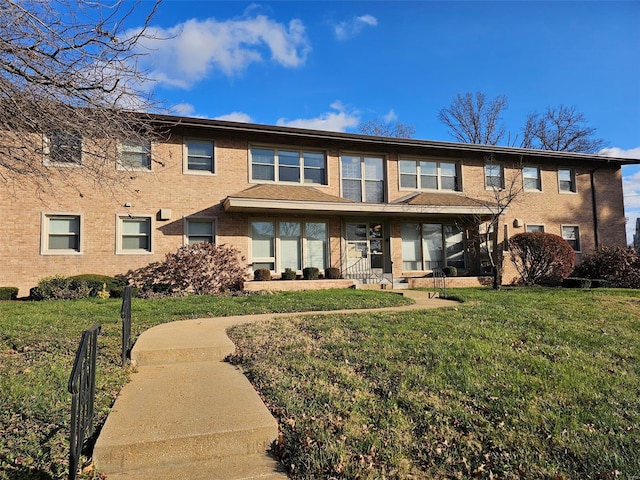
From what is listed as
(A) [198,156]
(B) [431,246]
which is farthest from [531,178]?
(A) [198,156]

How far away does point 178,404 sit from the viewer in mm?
4035

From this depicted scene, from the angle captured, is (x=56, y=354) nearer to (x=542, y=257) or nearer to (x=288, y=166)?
(x=288, y=166)

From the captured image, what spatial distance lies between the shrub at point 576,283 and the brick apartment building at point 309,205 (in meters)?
2.41

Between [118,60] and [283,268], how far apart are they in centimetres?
1101

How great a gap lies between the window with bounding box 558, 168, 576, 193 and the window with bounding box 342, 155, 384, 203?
9.42 metres

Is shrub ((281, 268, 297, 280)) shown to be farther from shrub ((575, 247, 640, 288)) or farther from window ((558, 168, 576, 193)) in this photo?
window ((558, 168, 576, 193))

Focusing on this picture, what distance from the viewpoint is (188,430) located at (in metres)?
3.47

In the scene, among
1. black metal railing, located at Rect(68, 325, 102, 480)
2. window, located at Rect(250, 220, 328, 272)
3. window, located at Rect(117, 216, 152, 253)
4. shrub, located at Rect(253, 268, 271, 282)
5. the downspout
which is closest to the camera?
black metal railing, located at Rect(68, 325, 102, 480)

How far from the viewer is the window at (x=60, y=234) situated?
1332cm

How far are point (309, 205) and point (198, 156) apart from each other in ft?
14.3

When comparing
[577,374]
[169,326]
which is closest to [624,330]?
[577,374]

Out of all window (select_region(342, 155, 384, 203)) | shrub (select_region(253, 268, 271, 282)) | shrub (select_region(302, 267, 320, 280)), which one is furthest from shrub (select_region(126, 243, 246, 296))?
window (select_region(342, 155, 384, 203))

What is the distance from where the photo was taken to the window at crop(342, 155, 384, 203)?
16.9m

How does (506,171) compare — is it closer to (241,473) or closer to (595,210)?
(595,210)
